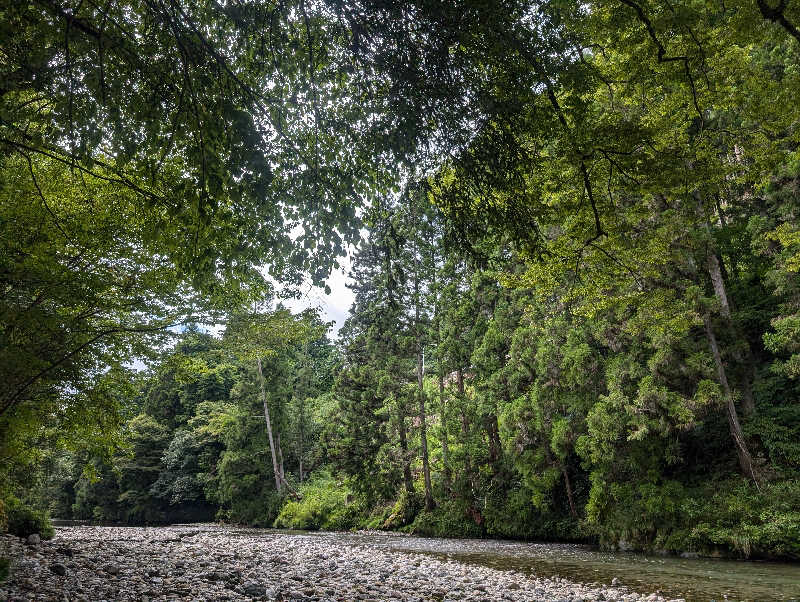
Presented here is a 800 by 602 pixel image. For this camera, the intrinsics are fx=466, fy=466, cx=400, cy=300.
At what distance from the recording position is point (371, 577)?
Answer: 808cm

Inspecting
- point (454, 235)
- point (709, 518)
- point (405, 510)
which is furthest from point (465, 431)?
point (454, 235)

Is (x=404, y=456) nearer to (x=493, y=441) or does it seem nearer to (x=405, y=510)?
(x=405, y=510)

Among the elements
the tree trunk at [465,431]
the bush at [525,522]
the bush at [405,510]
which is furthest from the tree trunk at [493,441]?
the bush at [405,510]

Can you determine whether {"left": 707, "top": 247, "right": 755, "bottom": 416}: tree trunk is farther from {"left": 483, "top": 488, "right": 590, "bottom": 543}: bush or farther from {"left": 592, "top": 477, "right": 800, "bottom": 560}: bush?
{"left": 483, "top": 488, "right": 590, "bottom": 543}: bush

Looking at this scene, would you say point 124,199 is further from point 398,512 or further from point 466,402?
point 398,512

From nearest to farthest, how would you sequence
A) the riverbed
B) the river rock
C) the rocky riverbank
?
1. the rocky riverbank
2. the riverbed
3. the river rock

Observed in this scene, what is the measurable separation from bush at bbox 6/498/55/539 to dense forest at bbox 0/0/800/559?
176mm

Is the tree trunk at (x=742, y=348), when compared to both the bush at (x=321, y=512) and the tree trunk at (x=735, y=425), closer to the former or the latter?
the tree trunk at (x=735, y=425)

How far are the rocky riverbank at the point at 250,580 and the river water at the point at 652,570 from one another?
0.83 m

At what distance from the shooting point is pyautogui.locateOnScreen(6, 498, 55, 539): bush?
41.8 ft

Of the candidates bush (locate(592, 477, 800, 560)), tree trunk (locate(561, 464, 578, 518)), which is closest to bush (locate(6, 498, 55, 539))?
tree trunk (locate(561, 464, 578, 518))

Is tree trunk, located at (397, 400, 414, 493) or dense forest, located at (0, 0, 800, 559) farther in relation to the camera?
tree trunk, located at (397, 400, 414, 493)

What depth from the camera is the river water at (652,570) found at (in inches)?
296

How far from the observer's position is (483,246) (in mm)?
6008
